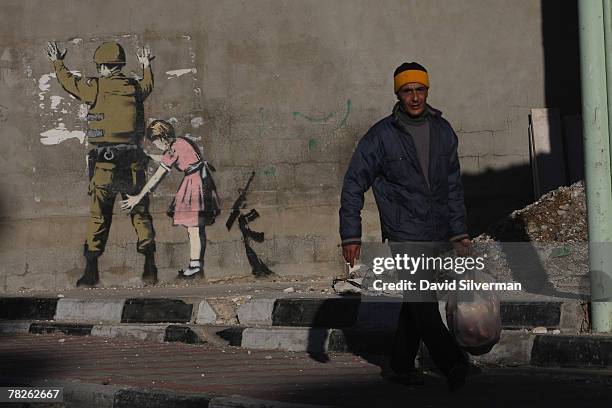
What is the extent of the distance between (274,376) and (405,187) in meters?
1.46

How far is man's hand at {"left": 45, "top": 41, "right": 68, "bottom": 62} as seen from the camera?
38.0 ft

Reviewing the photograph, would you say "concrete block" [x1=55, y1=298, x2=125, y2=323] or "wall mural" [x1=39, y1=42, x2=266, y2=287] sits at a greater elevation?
"wall mural" [x1=39, y1=42, x2=266, y2=287]

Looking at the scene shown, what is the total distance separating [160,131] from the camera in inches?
452

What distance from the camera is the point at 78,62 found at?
11.6 m

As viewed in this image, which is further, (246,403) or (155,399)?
(155,399)

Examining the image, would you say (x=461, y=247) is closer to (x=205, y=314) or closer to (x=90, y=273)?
(x=205, y=314)

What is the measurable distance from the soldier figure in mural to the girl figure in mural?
13 centimetres

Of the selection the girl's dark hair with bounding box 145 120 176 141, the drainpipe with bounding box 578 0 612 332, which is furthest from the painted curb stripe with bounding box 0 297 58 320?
the drainpipe with bounding box 578 0 612 332

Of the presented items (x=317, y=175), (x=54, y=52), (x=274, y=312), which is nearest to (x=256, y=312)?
(x=274, y=312)

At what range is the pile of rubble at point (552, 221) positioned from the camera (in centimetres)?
977

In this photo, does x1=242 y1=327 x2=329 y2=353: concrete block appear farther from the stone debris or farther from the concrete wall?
the concrete wall

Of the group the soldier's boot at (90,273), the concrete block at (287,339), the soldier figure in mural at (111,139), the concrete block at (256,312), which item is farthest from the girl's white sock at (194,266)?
the concrete block at (287,339)

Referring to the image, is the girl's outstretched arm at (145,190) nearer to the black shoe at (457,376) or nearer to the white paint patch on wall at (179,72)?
the white paint patch on wall at (179,72)

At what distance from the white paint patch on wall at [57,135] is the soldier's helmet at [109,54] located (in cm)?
74
